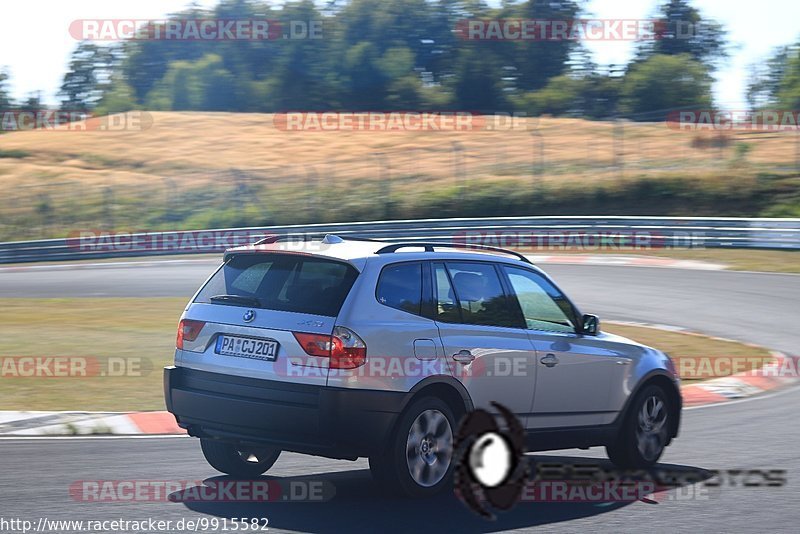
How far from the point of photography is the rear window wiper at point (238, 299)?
7.00 meters

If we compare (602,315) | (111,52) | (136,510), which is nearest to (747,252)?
(602,315)

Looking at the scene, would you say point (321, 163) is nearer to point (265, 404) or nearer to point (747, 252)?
point (747, 252)

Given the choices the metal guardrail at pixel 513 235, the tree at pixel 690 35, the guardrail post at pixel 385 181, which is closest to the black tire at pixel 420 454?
the metal guardrail at pixel 513 235

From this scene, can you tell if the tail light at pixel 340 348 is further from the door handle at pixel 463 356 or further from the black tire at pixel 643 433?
the black tire at pixel 643 433

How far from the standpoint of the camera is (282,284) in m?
7.02

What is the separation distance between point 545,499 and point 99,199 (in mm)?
40704

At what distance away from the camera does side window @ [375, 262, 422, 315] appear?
6.88 m

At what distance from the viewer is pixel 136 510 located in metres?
6.40

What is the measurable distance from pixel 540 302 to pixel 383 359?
1642 mm

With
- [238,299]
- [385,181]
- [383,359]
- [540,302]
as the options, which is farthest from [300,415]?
[385,181]

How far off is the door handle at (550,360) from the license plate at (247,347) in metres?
1.94

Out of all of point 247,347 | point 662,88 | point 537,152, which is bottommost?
point 247,347

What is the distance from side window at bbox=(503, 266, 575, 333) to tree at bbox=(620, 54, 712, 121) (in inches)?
2494

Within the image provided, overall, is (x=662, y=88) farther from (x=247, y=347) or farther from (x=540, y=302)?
(x=247, y=347)
